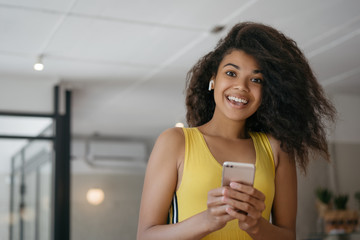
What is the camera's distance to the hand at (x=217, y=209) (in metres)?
1.12

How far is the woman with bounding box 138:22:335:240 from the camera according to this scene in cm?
128

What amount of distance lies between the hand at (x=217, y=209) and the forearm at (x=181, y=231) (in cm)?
3

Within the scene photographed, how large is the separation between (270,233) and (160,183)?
276 millimetres

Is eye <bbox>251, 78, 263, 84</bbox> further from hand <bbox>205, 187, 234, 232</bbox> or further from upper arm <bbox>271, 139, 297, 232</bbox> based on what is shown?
hand <bbox>205, 187, 234, 232</bbox>

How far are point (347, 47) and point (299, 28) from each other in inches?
25.6

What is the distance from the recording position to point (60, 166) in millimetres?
5160

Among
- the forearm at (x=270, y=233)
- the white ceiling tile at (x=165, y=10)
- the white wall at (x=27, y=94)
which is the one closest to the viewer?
the forearm at (x=270, y=233)

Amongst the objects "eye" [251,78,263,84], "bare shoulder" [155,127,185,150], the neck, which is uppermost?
"eye" [251,78,263,84]

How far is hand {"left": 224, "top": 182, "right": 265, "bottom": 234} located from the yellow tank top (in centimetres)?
12

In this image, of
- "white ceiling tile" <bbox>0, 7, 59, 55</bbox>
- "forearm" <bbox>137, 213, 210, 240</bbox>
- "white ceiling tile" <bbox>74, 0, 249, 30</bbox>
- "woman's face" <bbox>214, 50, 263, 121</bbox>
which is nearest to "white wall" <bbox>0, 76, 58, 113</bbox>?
"white ceiling tile" <bbox>0, 7, 59, 55</bbox>

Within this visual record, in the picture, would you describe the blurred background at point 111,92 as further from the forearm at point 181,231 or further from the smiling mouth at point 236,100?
the forearm at point 181,231

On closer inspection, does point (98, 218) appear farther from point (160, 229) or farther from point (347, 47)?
point (160, 229)

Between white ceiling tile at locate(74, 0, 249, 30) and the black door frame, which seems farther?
the black door frame

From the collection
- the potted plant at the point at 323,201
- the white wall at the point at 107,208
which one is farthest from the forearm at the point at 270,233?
the white wall at the point at 107,208
